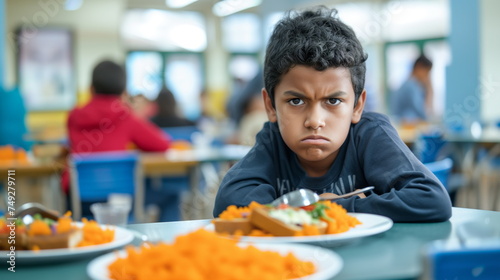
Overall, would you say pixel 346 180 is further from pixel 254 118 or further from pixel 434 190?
pixel 254 118

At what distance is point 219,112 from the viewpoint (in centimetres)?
1489

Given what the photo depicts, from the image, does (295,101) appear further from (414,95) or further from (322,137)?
(414,95)

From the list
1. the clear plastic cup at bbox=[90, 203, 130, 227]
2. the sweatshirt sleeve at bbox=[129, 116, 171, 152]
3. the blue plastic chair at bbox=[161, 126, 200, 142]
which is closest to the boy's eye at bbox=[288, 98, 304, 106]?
the clear plastic cup at bbox=[90, 203, 130, 227]

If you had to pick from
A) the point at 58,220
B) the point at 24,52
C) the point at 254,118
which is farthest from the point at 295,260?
the point at 24,52

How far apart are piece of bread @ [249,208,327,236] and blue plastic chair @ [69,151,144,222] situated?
2.66 m

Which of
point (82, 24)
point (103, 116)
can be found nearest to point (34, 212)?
point (103, 116)

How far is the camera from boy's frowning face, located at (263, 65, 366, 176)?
131 cm

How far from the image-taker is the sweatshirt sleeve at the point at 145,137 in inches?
156

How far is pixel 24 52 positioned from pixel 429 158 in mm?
9547

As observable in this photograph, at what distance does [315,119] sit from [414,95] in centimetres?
648

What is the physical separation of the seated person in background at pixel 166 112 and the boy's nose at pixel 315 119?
15.7 feet

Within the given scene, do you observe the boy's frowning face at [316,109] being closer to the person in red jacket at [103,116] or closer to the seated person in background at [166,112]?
the person in red jacket at [103,116]

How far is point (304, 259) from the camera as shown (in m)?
0.78

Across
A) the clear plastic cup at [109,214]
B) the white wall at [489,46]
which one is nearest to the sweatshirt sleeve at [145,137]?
the clear plastic cup at [109,214]
